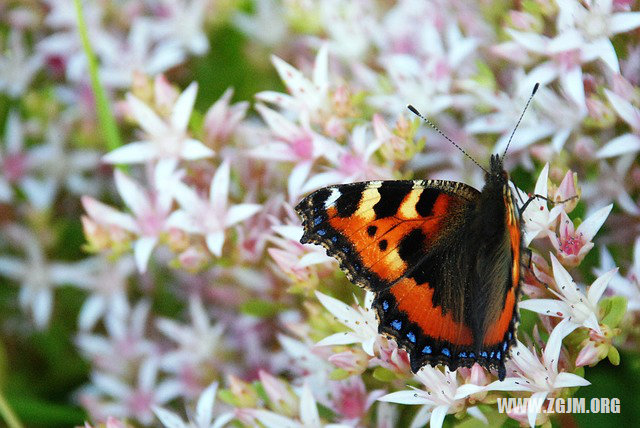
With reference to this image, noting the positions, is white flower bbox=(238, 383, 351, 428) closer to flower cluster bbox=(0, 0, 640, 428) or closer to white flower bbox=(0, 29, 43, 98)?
flower cluster bbox=(0, 0, 640, 428)

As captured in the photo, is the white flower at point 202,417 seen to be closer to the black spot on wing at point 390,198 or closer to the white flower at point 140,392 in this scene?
the white flower at point 140,392

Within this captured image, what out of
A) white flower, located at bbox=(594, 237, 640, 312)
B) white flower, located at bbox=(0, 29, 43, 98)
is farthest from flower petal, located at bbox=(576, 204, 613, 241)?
white flower, located at bbox=(0, 29, 43, 98)

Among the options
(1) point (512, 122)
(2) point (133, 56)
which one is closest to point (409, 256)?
(1) point (512, 122)

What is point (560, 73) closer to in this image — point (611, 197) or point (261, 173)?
point (611, 197)

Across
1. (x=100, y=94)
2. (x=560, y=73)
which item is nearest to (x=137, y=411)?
(x=100, y=94)

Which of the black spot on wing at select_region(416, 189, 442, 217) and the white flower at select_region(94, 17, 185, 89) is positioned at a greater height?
the white flower at select_region(94, 17, 185, 89)

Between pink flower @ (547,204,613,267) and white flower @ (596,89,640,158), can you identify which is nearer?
pink flower @ (547,204,613,267)
